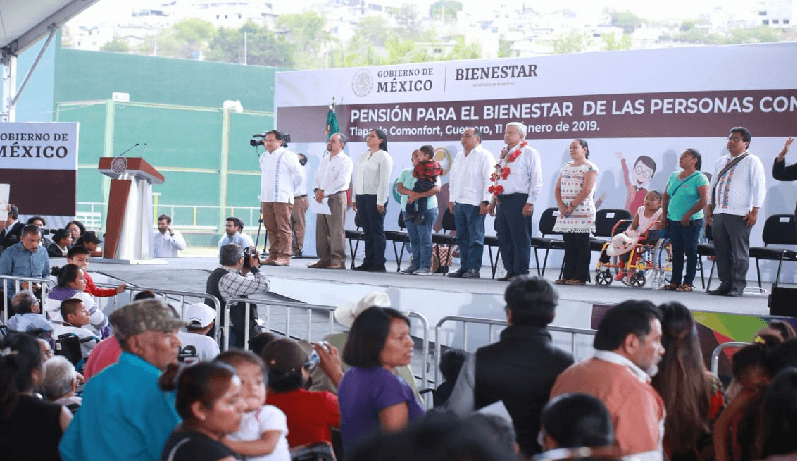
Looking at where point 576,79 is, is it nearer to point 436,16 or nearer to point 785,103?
point 785,103

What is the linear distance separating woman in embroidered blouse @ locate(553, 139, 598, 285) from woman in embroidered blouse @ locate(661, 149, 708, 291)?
745 mm

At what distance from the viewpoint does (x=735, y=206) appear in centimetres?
854

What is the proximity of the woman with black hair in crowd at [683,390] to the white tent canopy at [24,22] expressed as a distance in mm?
10468

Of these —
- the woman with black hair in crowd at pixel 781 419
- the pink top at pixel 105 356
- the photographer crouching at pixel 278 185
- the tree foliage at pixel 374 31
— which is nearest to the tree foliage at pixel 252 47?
the tree foliage at pixel 374 31

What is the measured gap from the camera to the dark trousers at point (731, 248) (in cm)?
860

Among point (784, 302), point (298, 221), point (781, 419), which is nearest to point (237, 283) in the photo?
point (784, 302)

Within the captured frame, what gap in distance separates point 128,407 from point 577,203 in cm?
676

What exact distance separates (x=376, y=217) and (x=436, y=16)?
11559 centimetres

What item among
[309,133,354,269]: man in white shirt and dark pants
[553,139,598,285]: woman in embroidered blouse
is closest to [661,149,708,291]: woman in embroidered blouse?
[553,139,598,285]: woman in embroidered blouse

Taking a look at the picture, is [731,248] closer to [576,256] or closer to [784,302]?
[576,256]

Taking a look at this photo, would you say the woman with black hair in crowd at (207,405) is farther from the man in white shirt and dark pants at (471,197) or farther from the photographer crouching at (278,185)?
the photographer crouching at (278,185)

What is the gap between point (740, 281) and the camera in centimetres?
870

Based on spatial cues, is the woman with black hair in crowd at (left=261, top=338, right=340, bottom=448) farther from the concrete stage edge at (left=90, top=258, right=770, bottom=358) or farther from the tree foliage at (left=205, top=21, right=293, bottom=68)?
the tree foliage at (left=205, top=21, right=293, bottom=68)

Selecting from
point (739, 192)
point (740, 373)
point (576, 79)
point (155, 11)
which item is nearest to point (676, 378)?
point (740, 373)
